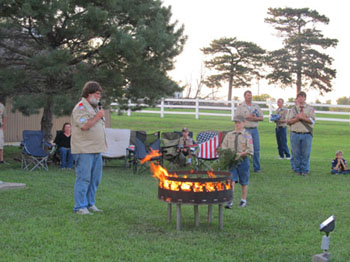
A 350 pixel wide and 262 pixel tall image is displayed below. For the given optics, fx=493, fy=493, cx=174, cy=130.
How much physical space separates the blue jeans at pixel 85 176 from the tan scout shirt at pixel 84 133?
90mm

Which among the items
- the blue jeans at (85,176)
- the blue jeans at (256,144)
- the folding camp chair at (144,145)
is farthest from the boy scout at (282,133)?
the blue jeans at (85,176)

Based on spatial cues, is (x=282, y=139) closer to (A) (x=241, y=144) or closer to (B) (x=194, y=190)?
(A) (x=241, y=144)

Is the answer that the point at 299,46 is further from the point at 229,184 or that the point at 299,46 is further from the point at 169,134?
the point at 229,184

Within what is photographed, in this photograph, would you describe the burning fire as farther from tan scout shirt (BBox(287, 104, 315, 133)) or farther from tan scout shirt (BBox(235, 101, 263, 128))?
tan scout shirt (BBox(287, 104, 315, 133))

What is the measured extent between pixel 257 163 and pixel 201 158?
118 centimetres

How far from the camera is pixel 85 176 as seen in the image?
6035 millimetres

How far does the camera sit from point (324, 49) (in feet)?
111

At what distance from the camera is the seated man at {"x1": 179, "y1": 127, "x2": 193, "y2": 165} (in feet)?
35.4

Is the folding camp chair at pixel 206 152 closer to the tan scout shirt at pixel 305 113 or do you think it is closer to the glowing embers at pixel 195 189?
the tan scout shirt at pixel 305 113

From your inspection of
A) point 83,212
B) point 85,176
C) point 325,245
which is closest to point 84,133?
point 85,176

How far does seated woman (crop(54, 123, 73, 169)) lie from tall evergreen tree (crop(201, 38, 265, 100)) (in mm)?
25435

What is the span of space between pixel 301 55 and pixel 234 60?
4849 mm

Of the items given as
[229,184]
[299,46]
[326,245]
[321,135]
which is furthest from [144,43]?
[299,46]

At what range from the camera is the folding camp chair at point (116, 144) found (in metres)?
11.3
